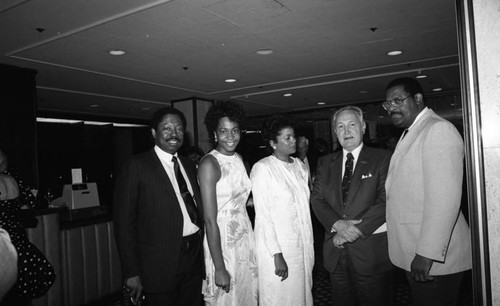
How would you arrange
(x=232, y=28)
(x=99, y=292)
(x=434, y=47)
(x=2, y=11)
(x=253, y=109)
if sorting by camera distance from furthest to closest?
(x=253, y=109), (x=434, y=47), (x=232, y=28), (x=99, y=292), (x=2, y=11)

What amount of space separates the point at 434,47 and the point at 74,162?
1163cm

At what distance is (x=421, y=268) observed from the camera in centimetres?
178

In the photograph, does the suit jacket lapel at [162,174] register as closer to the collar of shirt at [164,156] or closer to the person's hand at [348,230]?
the collar of shirt at [164,156]

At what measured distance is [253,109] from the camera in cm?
1221

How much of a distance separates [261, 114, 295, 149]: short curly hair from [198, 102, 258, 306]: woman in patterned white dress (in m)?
0.24

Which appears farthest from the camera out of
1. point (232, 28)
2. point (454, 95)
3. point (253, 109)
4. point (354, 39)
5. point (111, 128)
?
point (111, 128)

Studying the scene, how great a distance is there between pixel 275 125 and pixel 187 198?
809 millimetres

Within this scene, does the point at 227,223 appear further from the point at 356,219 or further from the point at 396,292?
the point at 396,292

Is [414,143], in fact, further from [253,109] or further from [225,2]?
[253,109]

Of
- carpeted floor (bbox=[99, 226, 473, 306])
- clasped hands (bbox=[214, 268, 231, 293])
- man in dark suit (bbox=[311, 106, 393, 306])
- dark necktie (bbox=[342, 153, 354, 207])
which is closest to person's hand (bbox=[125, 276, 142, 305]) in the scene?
clasped hands (bbox=[214, 268, 231, 293])

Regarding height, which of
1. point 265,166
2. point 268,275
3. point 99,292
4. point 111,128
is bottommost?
point 99,292

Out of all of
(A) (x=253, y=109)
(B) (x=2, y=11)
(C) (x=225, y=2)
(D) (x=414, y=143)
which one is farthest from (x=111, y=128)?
(D) (x=414, y=143)

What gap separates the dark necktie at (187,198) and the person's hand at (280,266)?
54 cm

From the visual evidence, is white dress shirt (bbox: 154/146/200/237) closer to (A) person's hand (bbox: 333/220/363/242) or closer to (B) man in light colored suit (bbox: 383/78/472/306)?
(A) person's hand (bbox: 333/220/363/242)
